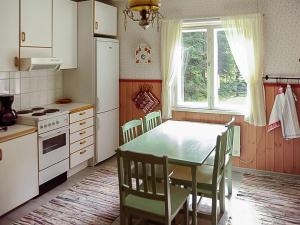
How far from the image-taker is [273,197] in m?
3.27

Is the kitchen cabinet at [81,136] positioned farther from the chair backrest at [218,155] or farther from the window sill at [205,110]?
the chair backrest at [218,155]

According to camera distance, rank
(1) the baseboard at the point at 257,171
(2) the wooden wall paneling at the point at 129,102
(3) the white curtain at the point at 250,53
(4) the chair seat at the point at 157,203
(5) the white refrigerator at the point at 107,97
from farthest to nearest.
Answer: (2) the wooden wall paneling at the point at 129,102 < (5) the white refrigerator at the point at 107,97 < (1) the baseboard at the point at 257,171 < (3) the white curtain at the point at 250,53 < (4) the chair seat at the point at 157,203

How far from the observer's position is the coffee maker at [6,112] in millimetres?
3064

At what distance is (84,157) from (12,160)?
4.12ft

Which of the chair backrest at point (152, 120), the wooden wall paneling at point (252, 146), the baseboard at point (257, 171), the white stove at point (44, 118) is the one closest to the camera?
the white stove at point (44, 118)

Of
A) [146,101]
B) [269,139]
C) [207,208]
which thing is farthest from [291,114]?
[146,101]

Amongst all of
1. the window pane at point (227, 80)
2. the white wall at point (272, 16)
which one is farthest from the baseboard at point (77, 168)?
the white wall at point (272, 16)

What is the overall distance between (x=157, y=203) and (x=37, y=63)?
6.68 feet

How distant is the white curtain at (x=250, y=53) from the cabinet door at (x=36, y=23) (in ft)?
7.10

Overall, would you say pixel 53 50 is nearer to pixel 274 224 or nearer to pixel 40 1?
pixel 40 1

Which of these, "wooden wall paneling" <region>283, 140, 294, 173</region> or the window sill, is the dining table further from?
"wooden wall paneling" <region>283, 140, 294, 173</region>

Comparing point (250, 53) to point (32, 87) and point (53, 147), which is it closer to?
point (53, 147)

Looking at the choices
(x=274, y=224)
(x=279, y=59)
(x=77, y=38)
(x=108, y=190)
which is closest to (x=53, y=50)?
(x=77, y=38)

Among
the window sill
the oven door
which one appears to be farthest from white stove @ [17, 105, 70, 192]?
the window sill
